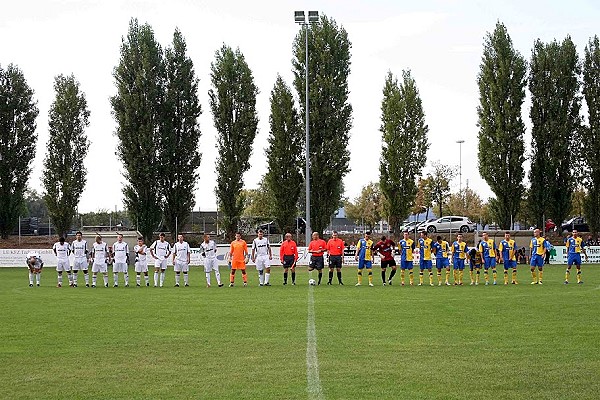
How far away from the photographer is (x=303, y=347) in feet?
45.5

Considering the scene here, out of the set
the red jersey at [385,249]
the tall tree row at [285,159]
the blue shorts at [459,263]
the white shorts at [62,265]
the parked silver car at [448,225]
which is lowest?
the blue shorts at [459,263]

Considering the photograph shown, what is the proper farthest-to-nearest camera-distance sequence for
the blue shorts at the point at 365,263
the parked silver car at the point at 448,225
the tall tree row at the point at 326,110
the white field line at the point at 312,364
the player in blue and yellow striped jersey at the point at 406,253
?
the parked silver car at the point at 448,225, the tall tree row at the point at 326,110, the player in blue and yellow striped jersey at the point at 406,253, the blue shorts at the point at 365,263, the white field line at the point at 312,364

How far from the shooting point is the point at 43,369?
39.3 ft

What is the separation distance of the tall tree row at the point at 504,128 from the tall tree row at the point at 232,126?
54.4 ft

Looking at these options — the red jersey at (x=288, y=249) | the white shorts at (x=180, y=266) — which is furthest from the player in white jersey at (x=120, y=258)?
the red jersey at (x=288, y=249)

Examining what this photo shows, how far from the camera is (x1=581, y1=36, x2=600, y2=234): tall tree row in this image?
62625 mm

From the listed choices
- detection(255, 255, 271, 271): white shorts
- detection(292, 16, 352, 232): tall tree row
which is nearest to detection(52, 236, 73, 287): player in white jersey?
detection(255, 255, 271, 271): white shorts

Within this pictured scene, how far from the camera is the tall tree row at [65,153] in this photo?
62.2 metres

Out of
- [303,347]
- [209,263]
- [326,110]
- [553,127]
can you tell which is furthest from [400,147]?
[303,347]

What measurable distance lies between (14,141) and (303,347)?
52.7 metres

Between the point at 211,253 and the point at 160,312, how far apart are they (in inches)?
439

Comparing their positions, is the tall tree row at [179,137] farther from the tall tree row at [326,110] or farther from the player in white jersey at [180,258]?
the player in white jersey at [180,258]

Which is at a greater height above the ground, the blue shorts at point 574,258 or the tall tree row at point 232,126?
the tall tree row at point 232,126

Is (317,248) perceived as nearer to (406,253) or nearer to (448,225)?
(406,253)
